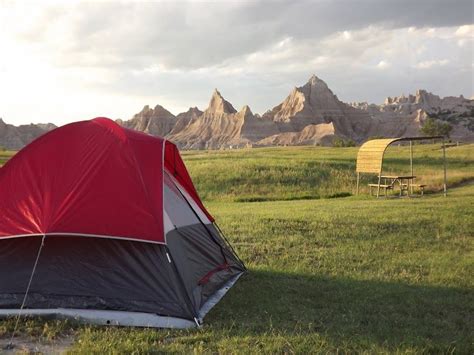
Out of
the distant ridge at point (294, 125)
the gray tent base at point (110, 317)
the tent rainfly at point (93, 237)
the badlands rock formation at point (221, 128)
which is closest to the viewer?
the gray tent base at point (110, 317)

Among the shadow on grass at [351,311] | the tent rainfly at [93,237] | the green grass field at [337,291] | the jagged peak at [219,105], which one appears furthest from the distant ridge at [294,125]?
the tent rainfly at [93,237]

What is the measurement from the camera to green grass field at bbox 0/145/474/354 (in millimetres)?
5953

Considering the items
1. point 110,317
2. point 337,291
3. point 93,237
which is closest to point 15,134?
point 93,237

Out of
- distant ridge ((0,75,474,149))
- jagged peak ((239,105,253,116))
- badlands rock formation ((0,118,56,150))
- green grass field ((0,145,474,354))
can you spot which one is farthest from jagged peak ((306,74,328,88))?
green grass field ((0,145,474,354))

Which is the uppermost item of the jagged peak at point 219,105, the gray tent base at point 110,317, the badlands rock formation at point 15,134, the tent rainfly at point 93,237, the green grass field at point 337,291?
the jagged peak at point 219,105

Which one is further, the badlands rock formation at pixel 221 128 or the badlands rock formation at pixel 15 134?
the badlands rock formation at pixel 221 128

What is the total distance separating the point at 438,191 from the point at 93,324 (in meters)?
26.3

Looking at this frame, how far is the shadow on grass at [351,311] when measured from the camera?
6.34 metres

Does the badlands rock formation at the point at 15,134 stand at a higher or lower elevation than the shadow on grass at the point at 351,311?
higher

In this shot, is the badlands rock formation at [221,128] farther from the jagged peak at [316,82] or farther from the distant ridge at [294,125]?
the jagged peak at [316,82]

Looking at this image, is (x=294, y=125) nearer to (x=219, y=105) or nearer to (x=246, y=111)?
(x=246, y=111)

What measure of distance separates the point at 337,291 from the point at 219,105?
592 ft

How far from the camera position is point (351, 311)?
7.43 metres

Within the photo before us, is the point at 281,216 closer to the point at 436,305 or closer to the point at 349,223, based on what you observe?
the point at 349,223
